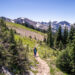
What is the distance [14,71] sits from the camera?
1071 cm

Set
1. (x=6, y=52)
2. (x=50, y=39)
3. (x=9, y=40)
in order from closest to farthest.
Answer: (x=6, y=52) < (x=9, y=40) < (x=50, y=39)

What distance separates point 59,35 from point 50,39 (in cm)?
438

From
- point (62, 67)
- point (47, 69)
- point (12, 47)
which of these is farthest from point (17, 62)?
point (62, 67)

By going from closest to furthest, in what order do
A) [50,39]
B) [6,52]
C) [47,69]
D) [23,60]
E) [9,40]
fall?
[6,52] → [9,40] → [23,60] → [47,69] → [50,39]

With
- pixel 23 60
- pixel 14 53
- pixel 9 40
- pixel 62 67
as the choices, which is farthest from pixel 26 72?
pixel 62 67

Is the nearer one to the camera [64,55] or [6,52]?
[6,52]

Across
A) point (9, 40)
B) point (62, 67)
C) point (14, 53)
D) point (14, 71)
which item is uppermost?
point (9, 40)

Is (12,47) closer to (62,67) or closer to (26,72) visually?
(26,72)

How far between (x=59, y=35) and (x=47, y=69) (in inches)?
1153

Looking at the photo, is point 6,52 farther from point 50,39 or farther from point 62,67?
point 50,39

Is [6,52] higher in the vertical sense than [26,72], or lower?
higher

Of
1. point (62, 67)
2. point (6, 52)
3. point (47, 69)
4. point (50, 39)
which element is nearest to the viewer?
point (6, 52)

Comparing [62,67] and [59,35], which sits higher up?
[59,35]

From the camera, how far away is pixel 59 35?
42.4m
